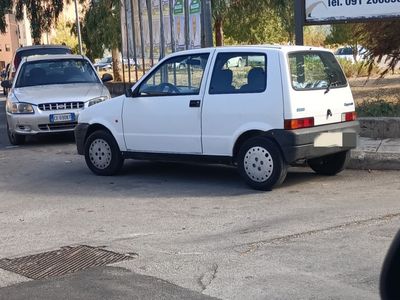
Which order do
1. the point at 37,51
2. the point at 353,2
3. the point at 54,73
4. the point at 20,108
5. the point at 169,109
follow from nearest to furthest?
the point at 169,109, the point at 353,2, the point at 20,108, the point at 54,73, the point at 37,51

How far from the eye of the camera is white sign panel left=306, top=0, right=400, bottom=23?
11805 millimetres

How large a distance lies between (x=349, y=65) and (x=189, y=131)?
2058cm

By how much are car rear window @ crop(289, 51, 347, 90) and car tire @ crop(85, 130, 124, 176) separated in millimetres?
2865

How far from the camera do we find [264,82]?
27.0ft

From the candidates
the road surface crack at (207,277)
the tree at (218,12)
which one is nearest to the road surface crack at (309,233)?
the road surface crack at (207,277)

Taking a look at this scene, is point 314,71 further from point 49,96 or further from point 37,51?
point 37,51

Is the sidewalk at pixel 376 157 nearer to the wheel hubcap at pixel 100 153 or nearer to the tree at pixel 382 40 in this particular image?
the wheel hubcap at pixel 100 153

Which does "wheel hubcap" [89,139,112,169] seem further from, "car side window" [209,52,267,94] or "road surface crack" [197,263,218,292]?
"road surface crack" [197,263,218,292]

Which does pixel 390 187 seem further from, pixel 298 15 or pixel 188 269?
pixel 298 15

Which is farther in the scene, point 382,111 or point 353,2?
point 353,2

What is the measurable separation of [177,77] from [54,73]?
614cm

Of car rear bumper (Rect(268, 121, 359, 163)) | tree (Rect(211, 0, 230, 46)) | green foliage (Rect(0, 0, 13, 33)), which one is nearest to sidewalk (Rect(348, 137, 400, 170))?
car rear bumper (Rect(268, 121, 359, 163))

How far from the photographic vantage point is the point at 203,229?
6.79 metres

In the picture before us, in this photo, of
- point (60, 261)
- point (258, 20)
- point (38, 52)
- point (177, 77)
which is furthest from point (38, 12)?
point (60, 261)
